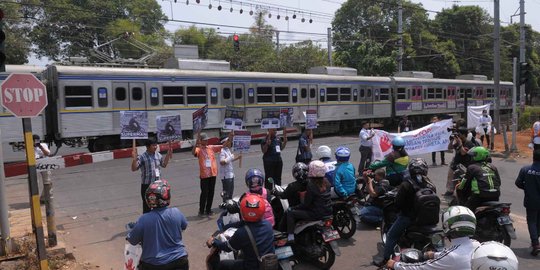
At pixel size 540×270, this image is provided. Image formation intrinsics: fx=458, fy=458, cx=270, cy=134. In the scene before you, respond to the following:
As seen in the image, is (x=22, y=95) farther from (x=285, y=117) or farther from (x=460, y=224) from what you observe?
(x=285, y=117)

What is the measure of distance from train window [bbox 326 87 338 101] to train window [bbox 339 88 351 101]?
38 centimetres

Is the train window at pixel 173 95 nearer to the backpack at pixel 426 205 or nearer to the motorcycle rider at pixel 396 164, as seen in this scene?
the motorcycle rider at pixel 396 164

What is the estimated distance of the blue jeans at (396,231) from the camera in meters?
5.44

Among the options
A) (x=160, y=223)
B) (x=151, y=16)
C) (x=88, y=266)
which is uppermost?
(x=151, y=16)

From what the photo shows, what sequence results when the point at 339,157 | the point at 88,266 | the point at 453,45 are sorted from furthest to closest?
the point at 453,45, the point at 339,157, the point at 88,266

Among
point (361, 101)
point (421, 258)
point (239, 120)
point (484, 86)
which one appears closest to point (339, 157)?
point (239, 120)

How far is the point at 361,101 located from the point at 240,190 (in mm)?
16314

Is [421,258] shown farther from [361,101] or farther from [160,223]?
[361,101]

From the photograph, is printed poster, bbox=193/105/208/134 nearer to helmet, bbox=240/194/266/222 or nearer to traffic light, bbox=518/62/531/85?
helmet, bbox=240/194/266/222

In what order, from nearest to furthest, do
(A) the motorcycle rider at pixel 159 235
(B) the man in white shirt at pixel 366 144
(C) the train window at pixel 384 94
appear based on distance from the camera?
(A) the motorcycle rider at pixel 159 235
(B) the man in white shirt at pixel 366 144
(C) the train window at pixel 384 94

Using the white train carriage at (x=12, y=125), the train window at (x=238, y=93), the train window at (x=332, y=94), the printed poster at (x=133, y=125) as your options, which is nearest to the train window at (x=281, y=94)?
the train window at (x=238, y=93)

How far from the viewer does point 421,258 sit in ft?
12.0

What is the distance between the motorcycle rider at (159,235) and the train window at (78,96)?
12.7 metres

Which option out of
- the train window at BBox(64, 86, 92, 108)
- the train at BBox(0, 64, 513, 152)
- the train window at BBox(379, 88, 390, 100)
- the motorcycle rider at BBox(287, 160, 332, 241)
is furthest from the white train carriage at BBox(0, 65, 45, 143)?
the train window at BBox(379, 88, 390, 100)
